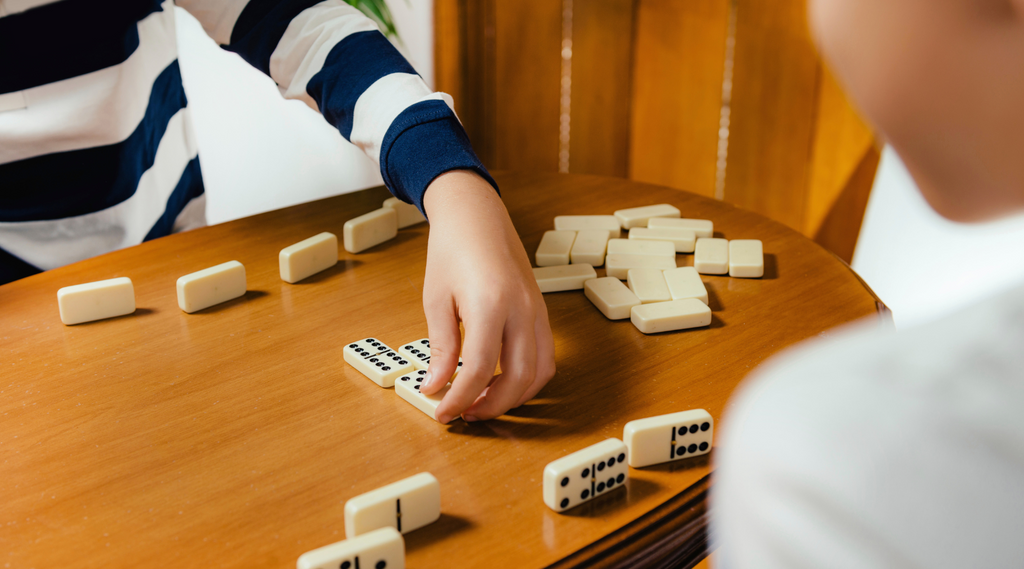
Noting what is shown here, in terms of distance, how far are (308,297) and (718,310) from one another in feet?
2.08

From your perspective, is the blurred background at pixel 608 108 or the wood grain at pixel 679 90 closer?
the blurred background at pixel 608 108

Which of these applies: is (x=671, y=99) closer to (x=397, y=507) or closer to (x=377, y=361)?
(x=377, y=361)

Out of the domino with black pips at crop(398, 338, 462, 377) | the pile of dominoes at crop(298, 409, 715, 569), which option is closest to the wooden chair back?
the domino with black pips at crop(398, 338, 462, 377)

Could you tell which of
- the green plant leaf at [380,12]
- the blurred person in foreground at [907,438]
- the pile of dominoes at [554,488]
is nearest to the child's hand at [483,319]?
the pile of dominoes at [554,488]

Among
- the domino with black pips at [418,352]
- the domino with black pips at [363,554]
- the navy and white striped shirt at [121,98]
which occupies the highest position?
the navy and white striped shirt at [121,98]

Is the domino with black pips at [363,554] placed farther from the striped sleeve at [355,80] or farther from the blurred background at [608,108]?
the blurred background at [608,108]

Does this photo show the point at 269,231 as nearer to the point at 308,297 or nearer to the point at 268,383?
the point at 308,297

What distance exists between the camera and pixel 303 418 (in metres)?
0.85

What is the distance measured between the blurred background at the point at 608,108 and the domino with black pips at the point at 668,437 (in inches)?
81.1

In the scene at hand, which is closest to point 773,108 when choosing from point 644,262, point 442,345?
point 644,262

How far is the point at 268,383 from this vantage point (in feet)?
3.02

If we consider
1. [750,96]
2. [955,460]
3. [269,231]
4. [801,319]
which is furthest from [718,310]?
[750,96]

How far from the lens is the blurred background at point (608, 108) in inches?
106

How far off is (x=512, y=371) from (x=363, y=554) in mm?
272
